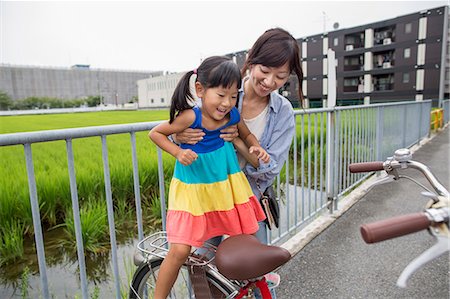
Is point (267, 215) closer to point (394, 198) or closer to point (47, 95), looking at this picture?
point (394, 198)

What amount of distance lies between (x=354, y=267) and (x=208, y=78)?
6.92ft

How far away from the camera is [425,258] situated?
26.6 inches

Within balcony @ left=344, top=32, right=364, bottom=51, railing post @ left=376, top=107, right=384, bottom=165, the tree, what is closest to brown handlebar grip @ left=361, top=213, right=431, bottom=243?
railing post @ left=376, top=107, right=384, bottom=165

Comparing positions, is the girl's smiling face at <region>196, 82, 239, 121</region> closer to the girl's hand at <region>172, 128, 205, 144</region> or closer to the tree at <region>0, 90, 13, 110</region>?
the girl's hand at <region>172, 128, 205, 144</region>

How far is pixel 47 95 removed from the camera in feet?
258

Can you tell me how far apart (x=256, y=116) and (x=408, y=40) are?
30893mm

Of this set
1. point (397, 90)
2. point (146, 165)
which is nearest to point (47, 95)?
point (397, 90)

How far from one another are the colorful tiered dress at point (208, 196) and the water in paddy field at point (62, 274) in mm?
1561

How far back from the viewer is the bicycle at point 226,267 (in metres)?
1.12

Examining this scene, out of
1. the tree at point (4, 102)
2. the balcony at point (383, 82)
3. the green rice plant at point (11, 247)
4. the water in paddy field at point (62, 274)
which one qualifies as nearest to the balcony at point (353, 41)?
the balcony at point (383, 82)

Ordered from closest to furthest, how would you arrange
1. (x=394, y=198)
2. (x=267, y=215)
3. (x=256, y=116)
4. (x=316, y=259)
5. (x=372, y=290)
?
(x=256, y=116)
(x=267, y=215)
(x=372, y=290)
(x=316, y=259)
(x=394, y=198)

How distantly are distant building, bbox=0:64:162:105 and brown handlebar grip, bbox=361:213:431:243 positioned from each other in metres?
83.1

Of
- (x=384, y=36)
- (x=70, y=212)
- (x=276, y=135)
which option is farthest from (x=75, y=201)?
(x=384, y=36)

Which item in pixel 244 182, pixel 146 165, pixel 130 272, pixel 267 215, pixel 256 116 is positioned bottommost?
pixel 130 272
